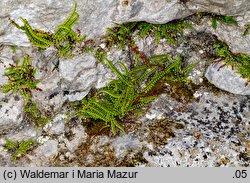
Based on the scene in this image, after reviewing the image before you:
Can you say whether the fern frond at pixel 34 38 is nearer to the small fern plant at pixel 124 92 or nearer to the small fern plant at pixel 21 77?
the small fern plant at pixel 21 77

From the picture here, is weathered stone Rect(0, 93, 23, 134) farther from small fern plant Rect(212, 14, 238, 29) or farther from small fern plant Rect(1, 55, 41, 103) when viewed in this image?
small fern plant Rect(212, 14, 238, 29)

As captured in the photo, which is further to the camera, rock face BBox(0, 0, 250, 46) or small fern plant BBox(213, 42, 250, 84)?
small fern plant BBox(213, 42, 250, 84)

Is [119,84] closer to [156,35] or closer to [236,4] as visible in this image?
[156,35]

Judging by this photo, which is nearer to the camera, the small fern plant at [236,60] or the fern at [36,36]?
the fern at [36,36]

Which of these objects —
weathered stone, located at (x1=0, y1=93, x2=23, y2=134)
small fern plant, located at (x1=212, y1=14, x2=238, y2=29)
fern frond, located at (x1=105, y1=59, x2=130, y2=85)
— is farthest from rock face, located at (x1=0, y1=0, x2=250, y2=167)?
fern frond, located at (x1=105, y1=59, x2=130, y2=85)

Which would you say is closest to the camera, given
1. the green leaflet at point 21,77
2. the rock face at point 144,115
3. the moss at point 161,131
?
the rock face at point 144,115

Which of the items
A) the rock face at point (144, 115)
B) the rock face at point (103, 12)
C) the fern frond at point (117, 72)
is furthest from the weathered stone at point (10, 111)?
the fern frond at point (117, 72)
